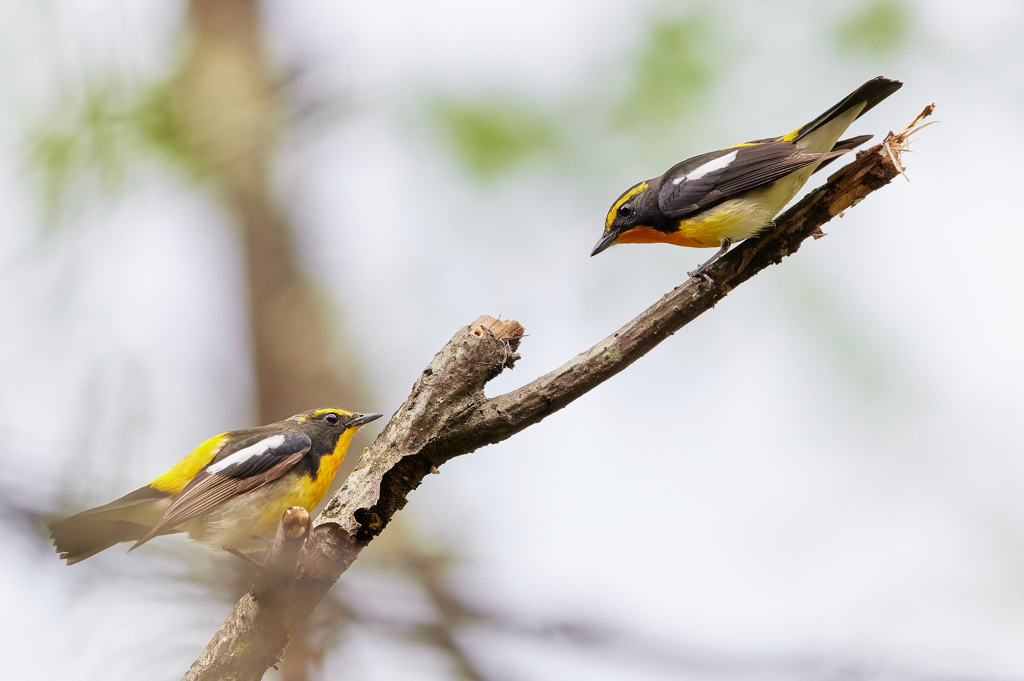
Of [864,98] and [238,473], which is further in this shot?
[864,98]

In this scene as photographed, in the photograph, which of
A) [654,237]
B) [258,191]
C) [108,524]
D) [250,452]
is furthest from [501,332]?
[258,191]

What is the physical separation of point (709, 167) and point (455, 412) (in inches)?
79.4

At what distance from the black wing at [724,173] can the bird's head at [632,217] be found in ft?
0.23

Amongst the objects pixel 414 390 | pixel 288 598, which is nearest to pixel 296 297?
pixel 414 390

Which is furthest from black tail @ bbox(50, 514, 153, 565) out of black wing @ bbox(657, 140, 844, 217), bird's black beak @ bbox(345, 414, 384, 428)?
black wing @ bbox(657, 140, 844, 217)

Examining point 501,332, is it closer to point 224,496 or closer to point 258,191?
point 224,496

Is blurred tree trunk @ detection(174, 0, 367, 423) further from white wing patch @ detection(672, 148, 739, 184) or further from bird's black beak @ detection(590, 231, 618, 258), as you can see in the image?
white wing patch @ detection(672, 148, 739, 184)

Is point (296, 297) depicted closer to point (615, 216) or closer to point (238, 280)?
point (238, 280)

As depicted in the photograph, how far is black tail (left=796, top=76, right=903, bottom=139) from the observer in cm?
357

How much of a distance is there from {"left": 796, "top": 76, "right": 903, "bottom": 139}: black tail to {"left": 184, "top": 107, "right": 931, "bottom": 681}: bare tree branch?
55 cm

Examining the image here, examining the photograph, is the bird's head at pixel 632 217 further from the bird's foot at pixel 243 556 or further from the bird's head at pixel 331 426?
the bird's foot at pixel 243 556

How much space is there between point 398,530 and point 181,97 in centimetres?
396

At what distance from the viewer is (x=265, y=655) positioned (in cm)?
286

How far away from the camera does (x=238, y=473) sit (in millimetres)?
3412
